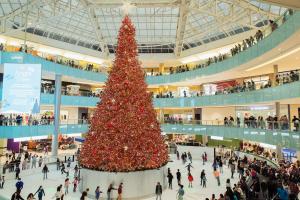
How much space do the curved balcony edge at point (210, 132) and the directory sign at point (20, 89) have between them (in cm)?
543

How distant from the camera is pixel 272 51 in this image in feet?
73.9

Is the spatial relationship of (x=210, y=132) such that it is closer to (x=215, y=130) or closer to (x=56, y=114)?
(x=215, y=130)

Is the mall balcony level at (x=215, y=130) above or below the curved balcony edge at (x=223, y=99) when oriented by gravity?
below

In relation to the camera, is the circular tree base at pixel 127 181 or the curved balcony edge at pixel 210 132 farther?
the curved balcony edge at pixel 210 132

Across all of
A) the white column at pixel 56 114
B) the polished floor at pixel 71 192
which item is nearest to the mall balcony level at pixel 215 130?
the white column at pixel 56 114

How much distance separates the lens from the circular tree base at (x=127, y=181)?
19469 millimetres

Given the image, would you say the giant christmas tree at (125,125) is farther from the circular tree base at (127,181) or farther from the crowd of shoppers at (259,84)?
the crowd of shoppers at (259,84)

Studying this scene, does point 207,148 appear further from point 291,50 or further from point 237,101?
point 291,50

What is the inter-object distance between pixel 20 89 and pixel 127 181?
459 inches

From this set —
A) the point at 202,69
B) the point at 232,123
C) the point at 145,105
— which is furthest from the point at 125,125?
the point at 202,69

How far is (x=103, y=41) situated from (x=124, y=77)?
2807 centimetres

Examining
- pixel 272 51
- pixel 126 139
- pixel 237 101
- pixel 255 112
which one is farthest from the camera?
pixel 255 112

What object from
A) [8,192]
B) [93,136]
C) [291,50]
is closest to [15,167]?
[8,192]

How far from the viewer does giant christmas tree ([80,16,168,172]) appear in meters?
19.6
